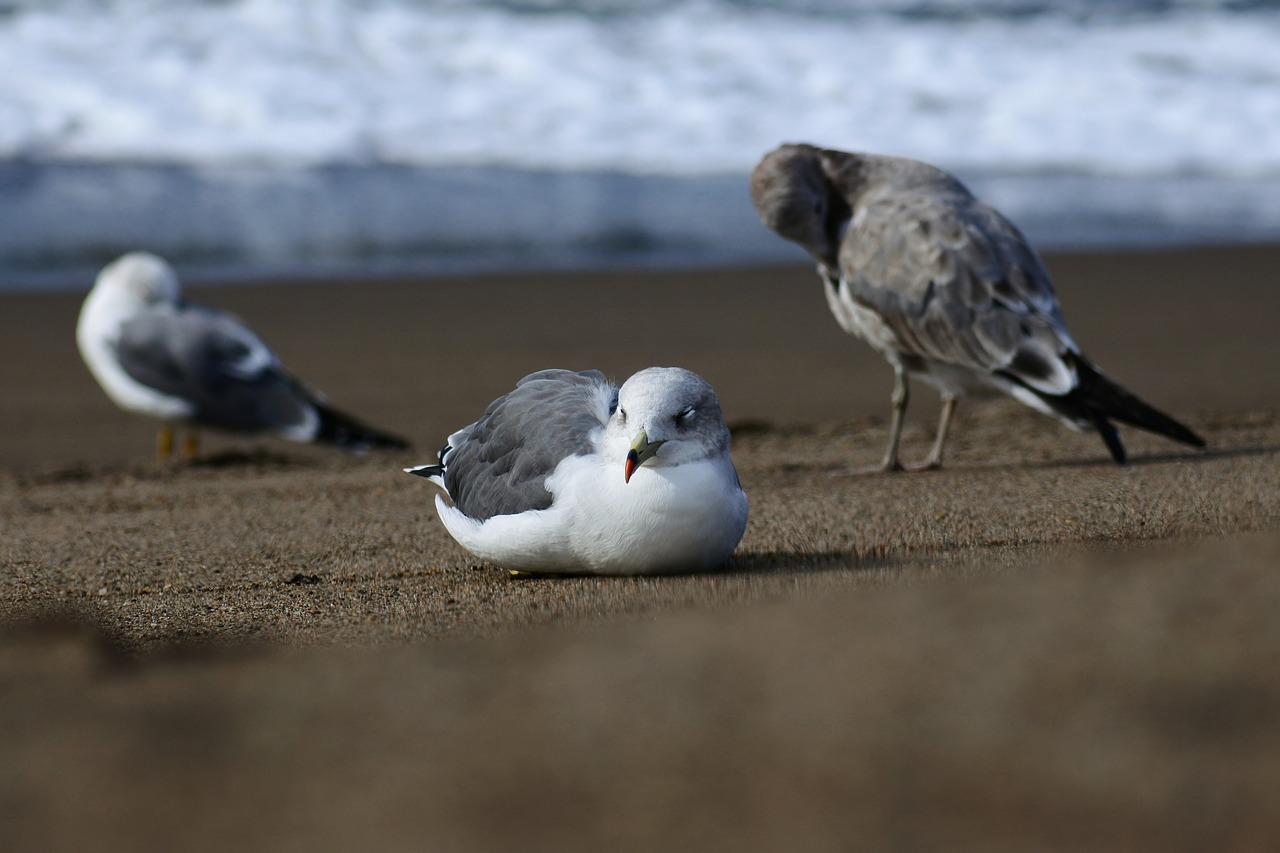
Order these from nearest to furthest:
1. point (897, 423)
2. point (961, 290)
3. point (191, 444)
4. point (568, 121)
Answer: point (961, 290) < point (897, 423) < point (191, 444) < point (568, 121)

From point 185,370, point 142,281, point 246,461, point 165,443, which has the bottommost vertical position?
point 165,443

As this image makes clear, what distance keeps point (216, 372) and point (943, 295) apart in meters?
3.47

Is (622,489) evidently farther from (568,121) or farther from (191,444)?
(568,121)

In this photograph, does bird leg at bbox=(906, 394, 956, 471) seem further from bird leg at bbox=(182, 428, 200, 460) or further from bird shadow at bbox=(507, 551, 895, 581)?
bird leg at bbox=(182, 428, 200, 460)

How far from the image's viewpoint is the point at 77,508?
4715mm

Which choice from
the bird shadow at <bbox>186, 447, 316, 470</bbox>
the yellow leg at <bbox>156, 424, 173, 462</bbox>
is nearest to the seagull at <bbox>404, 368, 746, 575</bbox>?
the bird shadow at <bbox>186, 447, 316, 470</bbox>

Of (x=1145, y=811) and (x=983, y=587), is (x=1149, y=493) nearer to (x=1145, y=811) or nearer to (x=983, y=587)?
(x=983, y=587)

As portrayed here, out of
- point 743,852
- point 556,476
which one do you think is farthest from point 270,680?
point 556,476

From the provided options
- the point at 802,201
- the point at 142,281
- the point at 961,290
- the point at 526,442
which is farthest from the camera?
the point at 142,281

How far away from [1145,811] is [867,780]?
0.97 feet

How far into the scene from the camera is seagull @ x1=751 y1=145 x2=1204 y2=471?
15.6 feet

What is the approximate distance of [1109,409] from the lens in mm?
4715

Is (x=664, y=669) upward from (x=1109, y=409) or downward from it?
upward

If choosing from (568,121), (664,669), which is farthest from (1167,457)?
(568,121)
